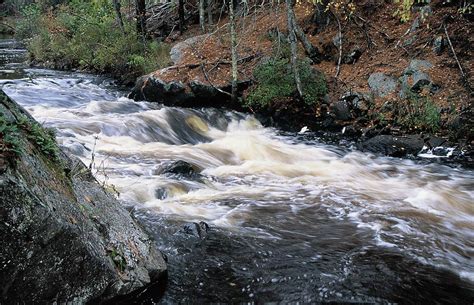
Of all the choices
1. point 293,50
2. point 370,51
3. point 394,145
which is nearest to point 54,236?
point 394,145

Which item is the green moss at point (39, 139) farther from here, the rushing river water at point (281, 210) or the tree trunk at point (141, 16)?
the tree trunk at point (141, 16)

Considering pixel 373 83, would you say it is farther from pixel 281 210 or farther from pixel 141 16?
pixel 141 16

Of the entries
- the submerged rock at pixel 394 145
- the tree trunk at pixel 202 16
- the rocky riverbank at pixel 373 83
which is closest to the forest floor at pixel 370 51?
the rocky riverbank at pixel 373 83

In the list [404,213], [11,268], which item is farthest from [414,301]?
[11,268]

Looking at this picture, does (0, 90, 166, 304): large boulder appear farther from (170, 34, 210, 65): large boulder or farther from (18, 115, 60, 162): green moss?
(170, 34, 210, 65): large boulder

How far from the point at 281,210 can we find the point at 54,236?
4.54 meters

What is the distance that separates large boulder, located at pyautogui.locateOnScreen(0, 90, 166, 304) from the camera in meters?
3.22

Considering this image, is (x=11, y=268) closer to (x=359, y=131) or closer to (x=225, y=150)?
(x=225, y=150)

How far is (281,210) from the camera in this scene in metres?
7.40

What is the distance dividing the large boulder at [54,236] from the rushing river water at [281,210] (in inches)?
25.4

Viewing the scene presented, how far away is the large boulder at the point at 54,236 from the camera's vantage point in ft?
10.6

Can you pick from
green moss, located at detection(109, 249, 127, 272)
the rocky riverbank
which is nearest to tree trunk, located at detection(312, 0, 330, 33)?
the rocky riverbank

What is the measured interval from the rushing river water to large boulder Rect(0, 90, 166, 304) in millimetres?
644

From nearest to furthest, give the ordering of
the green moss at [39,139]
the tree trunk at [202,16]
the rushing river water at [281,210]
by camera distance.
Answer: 1. the green moss at [39,139]
2. the rushing river water at [281,210]
3. the tree trunk at [202,16]
